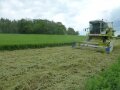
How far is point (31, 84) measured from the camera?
244 inches

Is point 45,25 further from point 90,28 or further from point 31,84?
point 31,84

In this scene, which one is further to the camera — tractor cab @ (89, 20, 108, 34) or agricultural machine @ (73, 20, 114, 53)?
tractor cab @ (89, 20, 108, 34)

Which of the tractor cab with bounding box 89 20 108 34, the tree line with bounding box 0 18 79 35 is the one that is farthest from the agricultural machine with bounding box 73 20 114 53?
the tree line with bounding box 0 18 79 35

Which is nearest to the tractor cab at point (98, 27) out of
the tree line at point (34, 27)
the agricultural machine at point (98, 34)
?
the agricultural machine at point (98, 34)

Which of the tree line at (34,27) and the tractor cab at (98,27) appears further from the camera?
the tree line at (34,27)

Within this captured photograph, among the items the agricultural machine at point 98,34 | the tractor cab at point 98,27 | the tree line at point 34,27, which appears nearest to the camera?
the agricultural machine at point 98,34

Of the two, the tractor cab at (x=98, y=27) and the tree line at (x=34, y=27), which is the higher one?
the tree line at (x=34, y=27)

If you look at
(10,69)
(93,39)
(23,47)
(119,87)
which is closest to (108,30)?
(93,39)

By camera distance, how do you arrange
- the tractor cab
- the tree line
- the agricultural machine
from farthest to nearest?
the tree line
the tractor cab
the agricultural machine

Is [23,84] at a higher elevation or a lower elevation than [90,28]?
lower

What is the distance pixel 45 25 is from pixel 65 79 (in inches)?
2705

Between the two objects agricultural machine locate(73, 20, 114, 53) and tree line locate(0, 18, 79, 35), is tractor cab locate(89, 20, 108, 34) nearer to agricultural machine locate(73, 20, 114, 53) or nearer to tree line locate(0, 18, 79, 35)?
agricultural machine locate(73, 20, 114, 53)

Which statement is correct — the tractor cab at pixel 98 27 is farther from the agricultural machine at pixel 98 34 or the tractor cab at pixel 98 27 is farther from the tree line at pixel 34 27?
the tree line at pixel 34 27

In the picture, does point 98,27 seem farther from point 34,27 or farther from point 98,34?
point 34,27
